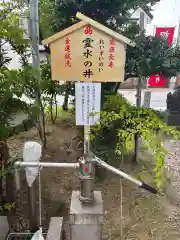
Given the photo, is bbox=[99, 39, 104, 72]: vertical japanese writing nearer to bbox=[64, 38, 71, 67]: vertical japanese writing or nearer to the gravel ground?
bbox=[64, 38, 71, 67]: vertical japanese writing

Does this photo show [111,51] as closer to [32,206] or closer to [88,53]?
[88,53]

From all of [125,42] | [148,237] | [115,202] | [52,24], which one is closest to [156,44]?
[52,24]

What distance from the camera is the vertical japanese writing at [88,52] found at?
2.00m

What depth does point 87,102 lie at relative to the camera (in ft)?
6.75

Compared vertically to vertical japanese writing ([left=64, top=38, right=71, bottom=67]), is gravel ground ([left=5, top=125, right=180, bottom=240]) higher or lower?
lower

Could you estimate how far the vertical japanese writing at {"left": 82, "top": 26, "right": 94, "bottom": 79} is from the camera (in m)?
2.00

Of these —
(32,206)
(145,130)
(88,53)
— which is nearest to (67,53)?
(88,53)

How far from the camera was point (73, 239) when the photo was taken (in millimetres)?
2197

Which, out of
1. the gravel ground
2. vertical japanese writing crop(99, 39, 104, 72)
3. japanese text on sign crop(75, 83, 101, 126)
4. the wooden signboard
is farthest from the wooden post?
vertical japanese writing crop(99, 39, 104, 72)

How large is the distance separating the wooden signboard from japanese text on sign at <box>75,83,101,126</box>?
96 millimetres

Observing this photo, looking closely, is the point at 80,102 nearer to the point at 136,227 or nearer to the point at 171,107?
the point at 136,227

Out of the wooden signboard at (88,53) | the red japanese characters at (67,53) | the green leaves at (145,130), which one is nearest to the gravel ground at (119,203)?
the green leaves at (145,130)

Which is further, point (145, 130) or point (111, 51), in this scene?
point (145, 130)

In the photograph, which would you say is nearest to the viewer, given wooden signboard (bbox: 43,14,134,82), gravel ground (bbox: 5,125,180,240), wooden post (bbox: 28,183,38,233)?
wooden signboard (bbox: 43,14,134,82)
